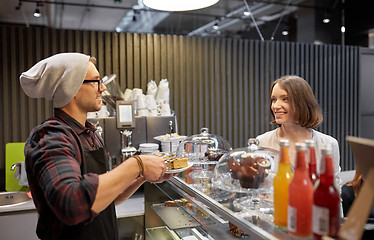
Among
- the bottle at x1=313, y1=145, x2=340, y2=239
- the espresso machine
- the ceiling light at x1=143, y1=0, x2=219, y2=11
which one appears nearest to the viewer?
the bottle at x1=313, y1=145, x2=340, y2=239

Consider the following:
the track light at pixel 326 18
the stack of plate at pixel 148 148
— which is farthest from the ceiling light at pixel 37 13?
the track light at pixel 326 18

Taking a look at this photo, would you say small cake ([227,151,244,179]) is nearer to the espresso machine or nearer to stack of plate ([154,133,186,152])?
stack of plate ([154,133,186,152])

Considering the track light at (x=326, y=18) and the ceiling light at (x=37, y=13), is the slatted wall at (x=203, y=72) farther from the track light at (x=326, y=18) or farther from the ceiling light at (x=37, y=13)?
the track light at (x=326, y=18)

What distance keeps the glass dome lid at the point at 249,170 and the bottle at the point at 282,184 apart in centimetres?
19

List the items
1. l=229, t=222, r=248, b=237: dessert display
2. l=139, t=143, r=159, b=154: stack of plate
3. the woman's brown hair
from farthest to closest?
l=139, t=143, r=159, b=154: stack of plate → the woman's brown hair → l=229, t=222, r=248, b=237: dessert display

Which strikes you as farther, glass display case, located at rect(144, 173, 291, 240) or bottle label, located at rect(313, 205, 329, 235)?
glass display case, located at rect(144, 173, 291, 240)

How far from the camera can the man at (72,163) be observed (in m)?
1.13

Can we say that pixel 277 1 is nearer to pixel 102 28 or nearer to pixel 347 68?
pixel 347 68

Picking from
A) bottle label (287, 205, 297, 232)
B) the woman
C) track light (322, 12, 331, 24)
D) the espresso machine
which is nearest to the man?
bottle label (287, 205, 297, 232)

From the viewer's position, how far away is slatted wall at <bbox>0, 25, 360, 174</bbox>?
4328mm

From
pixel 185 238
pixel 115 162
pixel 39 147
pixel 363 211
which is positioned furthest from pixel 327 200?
pixel 115 162

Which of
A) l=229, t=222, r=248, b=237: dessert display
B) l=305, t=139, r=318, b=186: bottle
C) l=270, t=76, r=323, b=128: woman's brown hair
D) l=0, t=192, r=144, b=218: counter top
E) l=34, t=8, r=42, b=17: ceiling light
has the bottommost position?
l=0, t=192, r=144, b=218: counter top

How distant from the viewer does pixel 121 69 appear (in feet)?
15.6

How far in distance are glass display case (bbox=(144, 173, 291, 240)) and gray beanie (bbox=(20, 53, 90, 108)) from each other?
0.71m
